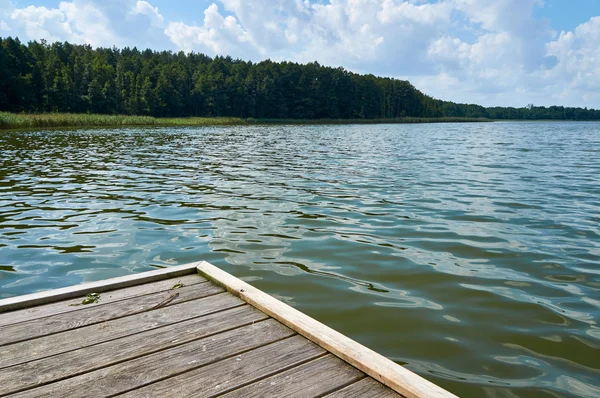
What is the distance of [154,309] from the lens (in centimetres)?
323

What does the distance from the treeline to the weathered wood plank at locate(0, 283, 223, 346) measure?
239 ft

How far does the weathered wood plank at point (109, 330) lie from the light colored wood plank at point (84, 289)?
0.64 meters

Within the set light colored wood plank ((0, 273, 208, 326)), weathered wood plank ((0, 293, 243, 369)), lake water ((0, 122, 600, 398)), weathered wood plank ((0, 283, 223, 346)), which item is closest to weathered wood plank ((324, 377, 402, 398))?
lake water ((0, 122, 600, 398))

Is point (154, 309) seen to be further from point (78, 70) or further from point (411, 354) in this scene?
point (78, 70)

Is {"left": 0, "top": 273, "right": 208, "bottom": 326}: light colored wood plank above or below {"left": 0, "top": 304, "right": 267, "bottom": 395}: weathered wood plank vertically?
below

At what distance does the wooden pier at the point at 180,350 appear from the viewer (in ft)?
7.27

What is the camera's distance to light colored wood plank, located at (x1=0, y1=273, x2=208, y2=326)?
122 inches

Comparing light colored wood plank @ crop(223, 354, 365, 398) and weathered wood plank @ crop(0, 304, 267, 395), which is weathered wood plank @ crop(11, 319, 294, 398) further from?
light colored wood plank @ crop(223, 354, 365, 398)

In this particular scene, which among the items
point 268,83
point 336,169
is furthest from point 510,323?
point 268,83

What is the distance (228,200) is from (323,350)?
665cm

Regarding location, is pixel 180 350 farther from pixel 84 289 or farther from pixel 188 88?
pixel 188 88

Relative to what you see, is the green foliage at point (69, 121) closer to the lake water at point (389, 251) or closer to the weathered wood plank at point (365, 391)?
the lake water at point (389, 251)

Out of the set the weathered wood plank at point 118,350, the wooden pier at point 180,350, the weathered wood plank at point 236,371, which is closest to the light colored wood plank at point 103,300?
the wooden pier at point 180,350

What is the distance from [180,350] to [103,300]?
115 cm
